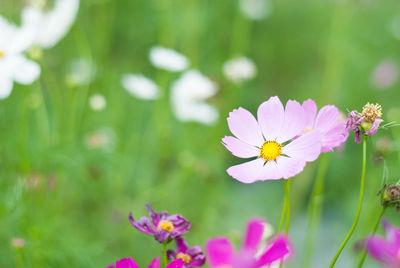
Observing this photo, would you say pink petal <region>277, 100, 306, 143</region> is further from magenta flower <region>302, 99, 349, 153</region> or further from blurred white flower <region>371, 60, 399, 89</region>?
blurred white flower <region>371, 60, 399, 89</region>

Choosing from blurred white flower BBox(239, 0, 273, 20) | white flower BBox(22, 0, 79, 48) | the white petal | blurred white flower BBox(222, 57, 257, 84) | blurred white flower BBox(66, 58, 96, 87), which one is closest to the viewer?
the white petal

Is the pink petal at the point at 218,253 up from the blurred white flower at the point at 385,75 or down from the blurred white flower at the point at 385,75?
down

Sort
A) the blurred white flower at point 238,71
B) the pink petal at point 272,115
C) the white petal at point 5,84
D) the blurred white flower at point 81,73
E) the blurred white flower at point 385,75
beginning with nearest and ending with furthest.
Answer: the pink petal at point 272,115, the white petal at point 5,84, the blurred white flower at point 81,73, the blurred white flower at point 238,71, the blurred white flower at point 385,75

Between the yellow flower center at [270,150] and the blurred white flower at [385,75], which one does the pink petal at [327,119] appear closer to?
the yellow flower center at [270,150]

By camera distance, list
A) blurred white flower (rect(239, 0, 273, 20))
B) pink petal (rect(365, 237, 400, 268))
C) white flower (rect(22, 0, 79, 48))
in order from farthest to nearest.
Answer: blurred white flower (rect(239, 0, 273, 20)) → white flower (rect(22, 0, 79, 48)) → pink petal (rect(365, 237, 400, 268))

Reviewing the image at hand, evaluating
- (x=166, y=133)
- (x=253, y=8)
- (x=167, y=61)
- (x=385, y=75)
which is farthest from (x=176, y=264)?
(x=385, y=75)

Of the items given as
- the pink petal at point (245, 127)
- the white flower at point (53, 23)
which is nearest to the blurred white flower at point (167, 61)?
the white flower at point (53, 23)

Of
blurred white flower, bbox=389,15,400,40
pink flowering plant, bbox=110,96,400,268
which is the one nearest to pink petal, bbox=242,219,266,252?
pink flowering plant, bbox=110,96,400,268
